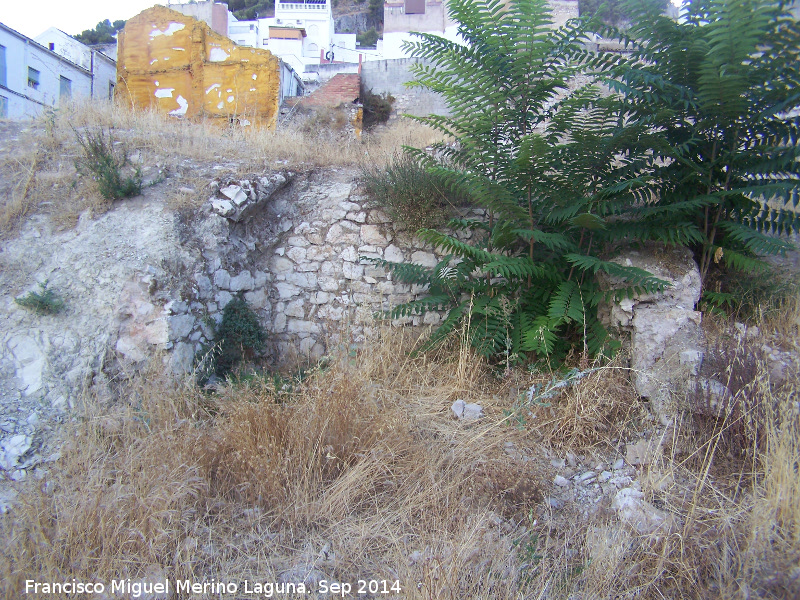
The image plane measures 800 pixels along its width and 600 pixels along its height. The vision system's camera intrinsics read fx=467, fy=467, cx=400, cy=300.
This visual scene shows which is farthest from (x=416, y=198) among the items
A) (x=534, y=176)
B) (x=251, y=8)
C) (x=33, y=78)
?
(x=251, y=8)

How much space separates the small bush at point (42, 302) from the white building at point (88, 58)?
52.4 ft

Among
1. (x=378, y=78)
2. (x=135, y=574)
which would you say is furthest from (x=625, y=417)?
(x=378, y=78)

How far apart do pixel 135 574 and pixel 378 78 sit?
48.0 ft

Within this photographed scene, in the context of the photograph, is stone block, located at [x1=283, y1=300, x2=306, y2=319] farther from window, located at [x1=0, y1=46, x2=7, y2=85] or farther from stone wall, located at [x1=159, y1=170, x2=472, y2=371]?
window, located at [x1=0, y1=46, x2=7, y2=85]

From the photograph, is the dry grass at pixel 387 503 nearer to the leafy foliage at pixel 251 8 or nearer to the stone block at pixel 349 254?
the stone block at pixel 349 254

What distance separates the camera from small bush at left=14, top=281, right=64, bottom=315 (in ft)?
12.8

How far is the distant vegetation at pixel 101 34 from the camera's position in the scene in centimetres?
3075

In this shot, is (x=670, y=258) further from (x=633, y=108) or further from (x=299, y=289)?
(x=299, y=289)

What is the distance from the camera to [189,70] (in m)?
12.6

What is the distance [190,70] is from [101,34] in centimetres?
2781

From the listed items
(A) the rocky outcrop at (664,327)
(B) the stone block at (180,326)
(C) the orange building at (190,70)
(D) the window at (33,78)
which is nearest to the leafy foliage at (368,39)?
(D) the window at (33,78)

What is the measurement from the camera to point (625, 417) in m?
3.20

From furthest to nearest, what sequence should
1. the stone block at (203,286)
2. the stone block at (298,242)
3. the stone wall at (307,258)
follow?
the stone block at (298,242), the stone wall at (307,258), the stone block at (203,286)

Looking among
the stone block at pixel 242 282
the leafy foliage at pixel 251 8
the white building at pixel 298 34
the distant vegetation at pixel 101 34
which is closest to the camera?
the stone block at pixel 242 282
